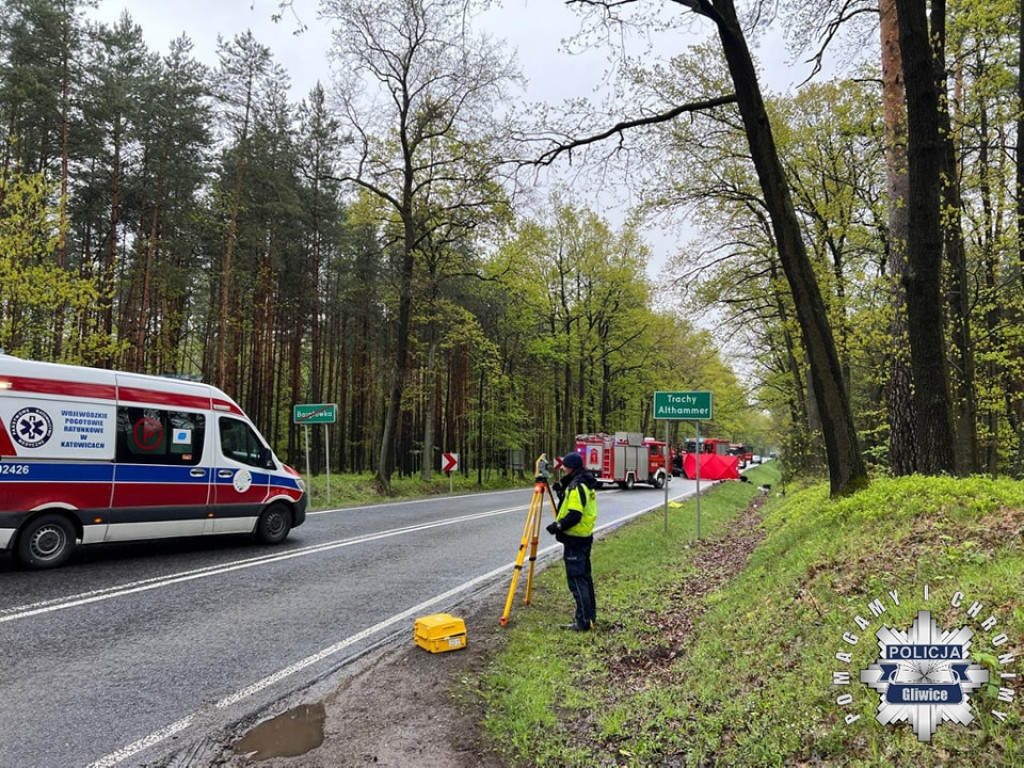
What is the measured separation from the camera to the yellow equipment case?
5.11 m

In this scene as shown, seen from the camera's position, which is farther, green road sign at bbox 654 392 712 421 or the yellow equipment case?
green road sign at bbox 654 392 712 421

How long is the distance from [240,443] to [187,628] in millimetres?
4615

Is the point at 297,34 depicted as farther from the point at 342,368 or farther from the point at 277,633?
the point at 342,368

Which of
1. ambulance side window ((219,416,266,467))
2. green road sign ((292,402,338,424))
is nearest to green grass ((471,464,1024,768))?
ambulance side window ((219,416,266,467))

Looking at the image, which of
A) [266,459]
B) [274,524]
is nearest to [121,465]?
[266,459]

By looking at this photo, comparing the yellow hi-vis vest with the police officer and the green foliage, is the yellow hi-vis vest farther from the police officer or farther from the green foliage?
the green foliage

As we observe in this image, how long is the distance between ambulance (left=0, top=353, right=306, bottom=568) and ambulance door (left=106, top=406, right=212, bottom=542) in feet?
0.05

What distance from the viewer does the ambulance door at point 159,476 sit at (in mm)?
8365

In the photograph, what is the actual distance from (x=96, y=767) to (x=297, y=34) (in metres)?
7.41

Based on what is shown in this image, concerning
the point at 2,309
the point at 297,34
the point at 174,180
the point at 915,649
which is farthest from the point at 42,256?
the point at 915,649

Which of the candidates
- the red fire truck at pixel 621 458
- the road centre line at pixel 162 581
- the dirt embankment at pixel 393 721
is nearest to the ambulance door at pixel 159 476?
the road centre line at pixel 162 581

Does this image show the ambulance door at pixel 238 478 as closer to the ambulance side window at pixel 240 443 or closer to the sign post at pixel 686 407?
the ambulance side window at pixel 240 443

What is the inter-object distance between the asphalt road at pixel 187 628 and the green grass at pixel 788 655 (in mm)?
1670

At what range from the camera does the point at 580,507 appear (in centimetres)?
571
